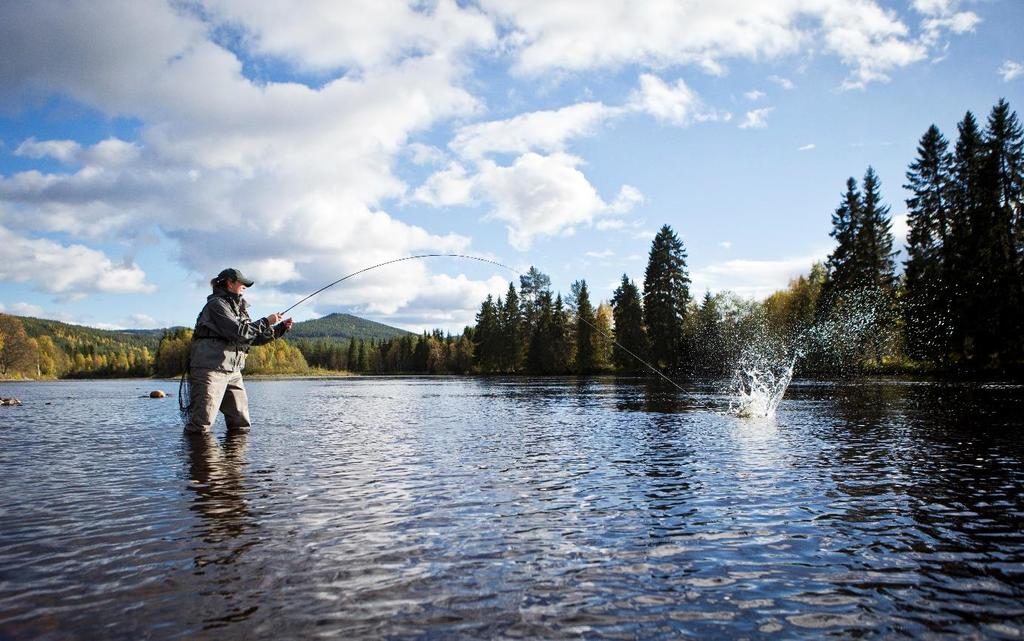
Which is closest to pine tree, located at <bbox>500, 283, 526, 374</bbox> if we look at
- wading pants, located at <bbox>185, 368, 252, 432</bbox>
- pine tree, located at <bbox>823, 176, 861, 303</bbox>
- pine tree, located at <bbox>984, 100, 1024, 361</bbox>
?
pine tree, located at <bbox>823, 176, 861, 303</bbox>

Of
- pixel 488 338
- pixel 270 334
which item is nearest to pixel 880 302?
pixel 270 334

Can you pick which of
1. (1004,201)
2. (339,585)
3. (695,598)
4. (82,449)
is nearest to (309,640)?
(339,585)

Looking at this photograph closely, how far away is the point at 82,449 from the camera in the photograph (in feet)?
50.2

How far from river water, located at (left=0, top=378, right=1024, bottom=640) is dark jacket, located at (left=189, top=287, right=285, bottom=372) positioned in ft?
6.88

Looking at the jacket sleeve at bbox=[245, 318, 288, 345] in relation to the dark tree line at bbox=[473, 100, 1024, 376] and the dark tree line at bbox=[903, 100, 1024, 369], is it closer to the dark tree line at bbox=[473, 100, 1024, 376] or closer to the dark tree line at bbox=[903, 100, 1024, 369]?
the dark tree line at bbox=[473, 100, 1024, 376]

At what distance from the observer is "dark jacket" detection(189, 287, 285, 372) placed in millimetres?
15641

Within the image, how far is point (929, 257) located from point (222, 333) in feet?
190

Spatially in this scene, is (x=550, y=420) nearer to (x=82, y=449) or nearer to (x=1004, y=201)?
(x=82, y=449)

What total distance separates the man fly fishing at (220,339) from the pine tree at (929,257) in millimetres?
53358

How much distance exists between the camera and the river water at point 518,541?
16.4ft

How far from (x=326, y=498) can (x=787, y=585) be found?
6.48 m

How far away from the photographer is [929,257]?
53781 mm

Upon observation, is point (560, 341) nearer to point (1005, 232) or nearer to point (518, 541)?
point (1005, 232)

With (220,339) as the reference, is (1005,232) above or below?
above
